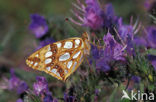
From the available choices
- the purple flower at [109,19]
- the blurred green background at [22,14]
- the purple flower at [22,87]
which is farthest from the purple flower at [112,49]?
the blurred green background at [22,14]

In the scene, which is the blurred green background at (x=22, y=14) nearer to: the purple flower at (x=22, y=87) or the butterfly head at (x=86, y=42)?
the purple flower at (x=22, y=87)

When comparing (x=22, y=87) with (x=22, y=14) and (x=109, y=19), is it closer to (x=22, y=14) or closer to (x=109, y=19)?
(x=109, y=19)

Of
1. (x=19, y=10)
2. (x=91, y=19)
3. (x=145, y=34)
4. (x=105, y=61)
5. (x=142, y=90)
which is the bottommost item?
(x=142, y=90)

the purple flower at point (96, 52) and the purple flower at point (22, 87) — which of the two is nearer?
the purple flower at point (96, 52)

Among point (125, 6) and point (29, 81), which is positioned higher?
point (125, 6)

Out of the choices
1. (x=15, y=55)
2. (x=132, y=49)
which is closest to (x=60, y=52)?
(x=132, y=49)

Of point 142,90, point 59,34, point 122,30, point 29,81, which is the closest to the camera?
point 142,90

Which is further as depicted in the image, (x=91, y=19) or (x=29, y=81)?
(x=29, y=81)

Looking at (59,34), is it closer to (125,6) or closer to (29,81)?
(29,81)
